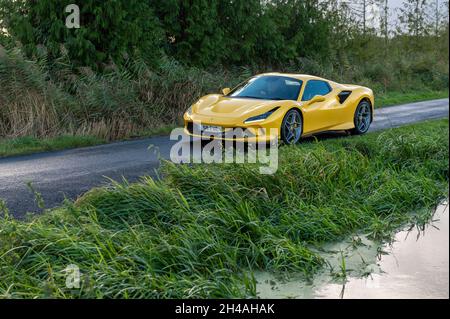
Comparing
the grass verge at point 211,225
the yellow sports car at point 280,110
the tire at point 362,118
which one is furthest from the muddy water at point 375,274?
the tire at point 362,118

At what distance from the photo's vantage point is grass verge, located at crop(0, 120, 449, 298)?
5383mm

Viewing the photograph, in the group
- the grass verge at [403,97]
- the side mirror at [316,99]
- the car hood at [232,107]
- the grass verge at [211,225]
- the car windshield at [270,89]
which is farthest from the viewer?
the grass verge at [403,97]

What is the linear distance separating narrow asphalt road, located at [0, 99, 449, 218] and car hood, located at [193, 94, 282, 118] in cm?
96

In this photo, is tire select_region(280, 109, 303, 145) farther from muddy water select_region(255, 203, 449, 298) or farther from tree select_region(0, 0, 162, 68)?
tree select_region(0, 0, 162, 68)

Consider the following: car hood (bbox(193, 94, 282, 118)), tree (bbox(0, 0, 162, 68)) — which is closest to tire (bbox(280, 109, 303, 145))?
car hood (bbox(193, 94, 282, 118))

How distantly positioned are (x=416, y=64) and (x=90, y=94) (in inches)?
747

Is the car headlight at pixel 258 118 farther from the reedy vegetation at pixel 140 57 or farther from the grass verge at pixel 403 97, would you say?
the grass verge at pixel 403 97

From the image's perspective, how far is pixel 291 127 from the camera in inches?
458

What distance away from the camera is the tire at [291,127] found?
11.6 metres

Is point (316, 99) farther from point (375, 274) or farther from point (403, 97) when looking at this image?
point (403, 97)

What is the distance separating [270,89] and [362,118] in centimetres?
220
